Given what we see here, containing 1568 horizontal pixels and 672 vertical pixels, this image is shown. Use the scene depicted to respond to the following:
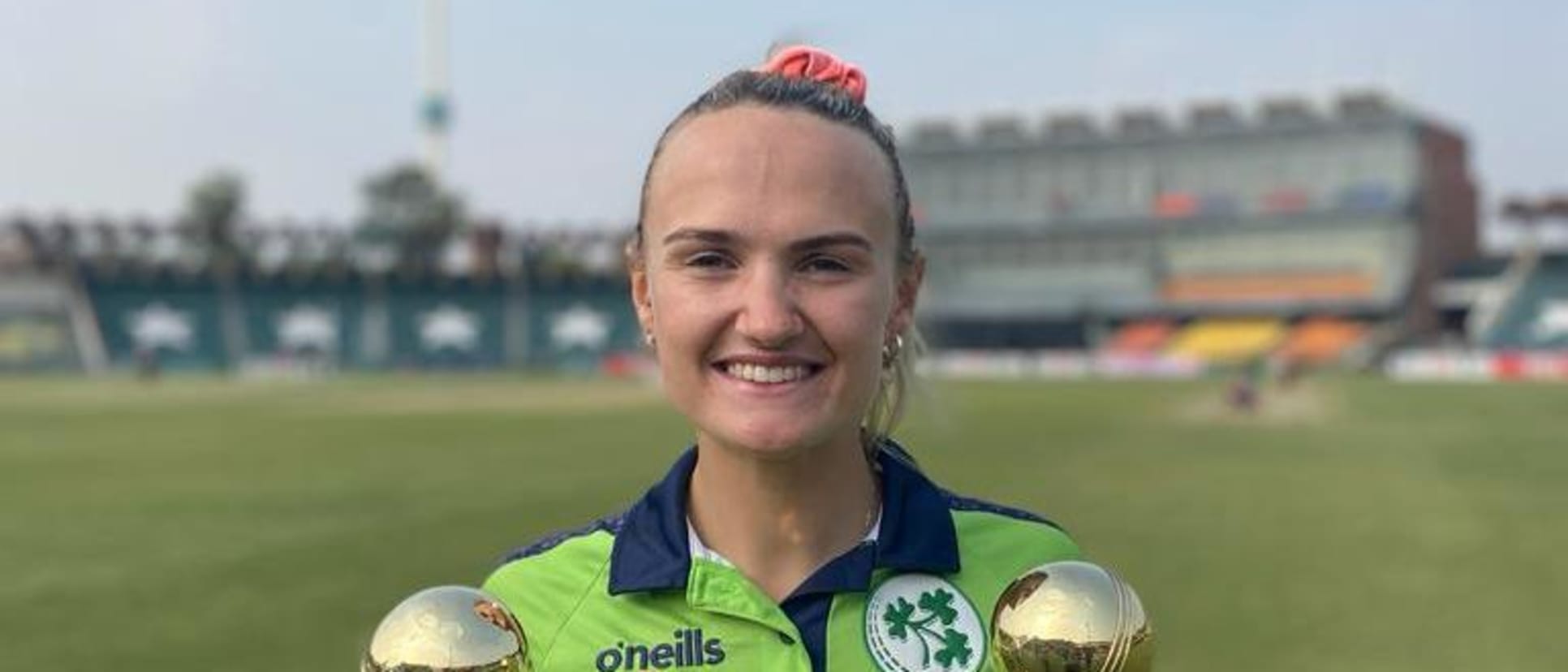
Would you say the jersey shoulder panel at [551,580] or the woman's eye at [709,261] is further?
the jersey shoulder panel at [551,580]

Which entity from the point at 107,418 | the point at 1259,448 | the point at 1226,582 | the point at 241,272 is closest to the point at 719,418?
the point at 1226,582

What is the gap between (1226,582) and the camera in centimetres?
886

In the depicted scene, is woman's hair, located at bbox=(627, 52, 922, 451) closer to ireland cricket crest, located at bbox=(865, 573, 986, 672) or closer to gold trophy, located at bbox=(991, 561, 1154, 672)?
ireland cricket crest, located at bbox=(865, 573, 986, 672)

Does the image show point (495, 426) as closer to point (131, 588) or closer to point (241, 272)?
point (131, 588)

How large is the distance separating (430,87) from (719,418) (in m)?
113

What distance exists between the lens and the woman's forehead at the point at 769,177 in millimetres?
Result: 1808

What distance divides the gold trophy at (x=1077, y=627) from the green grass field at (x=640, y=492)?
83 centimetres

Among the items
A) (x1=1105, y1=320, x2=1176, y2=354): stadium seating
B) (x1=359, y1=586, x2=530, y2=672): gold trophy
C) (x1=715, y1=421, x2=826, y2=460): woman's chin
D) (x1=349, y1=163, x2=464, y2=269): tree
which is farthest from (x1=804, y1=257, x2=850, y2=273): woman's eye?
(x1=349, y1=163, x2=464, y2=269): tree

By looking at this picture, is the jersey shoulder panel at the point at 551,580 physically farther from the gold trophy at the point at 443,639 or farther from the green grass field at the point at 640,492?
the green grass field at the point at 640,492

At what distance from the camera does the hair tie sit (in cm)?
209

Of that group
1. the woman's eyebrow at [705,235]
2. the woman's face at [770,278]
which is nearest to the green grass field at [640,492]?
the woman's face at [770,278]

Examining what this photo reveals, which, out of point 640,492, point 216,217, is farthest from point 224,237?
point 640,492

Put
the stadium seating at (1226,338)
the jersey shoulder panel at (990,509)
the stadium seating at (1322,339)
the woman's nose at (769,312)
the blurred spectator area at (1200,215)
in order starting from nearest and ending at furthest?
the woman's nose at (769,312)
the jersey shoulder panel at (990,509)
the stadium seating at (1322,339)
the stadium seating at (1226,338)
the blurred spectator area at (1200,215)

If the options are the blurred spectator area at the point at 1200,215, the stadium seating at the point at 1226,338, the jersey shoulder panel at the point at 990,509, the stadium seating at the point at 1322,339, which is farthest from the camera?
the blurred spectator area at the point at 1200,215
